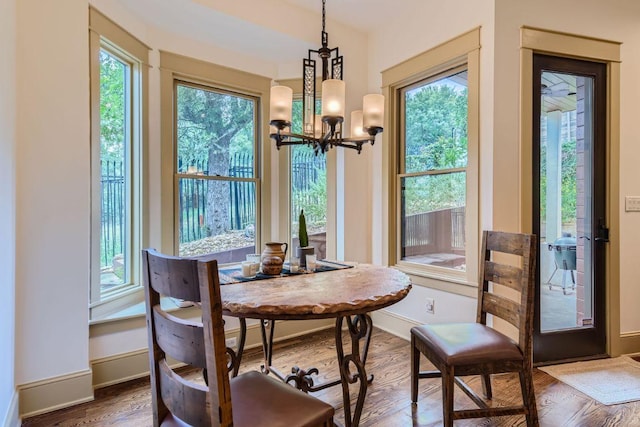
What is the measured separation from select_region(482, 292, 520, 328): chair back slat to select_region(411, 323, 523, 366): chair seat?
0.10 metres

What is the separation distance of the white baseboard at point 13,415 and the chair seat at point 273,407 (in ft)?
4.09

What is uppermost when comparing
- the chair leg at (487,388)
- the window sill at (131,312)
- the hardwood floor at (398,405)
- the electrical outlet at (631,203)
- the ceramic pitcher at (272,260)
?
the electrical outlet at (631,203)

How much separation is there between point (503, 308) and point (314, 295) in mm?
1041

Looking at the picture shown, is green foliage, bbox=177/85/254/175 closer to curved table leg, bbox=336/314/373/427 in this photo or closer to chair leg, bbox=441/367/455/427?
curved table leg, bbox=336/314/373/427

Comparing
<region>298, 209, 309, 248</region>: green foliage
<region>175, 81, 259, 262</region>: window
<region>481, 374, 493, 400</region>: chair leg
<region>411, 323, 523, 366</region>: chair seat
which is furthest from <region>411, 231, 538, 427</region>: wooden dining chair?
<region>175, 81, 259, 262</region>: window

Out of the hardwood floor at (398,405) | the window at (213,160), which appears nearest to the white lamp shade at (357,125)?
the window at (213,160)

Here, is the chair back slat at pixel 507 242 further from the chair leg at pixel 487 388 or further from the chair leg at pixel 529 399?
the chair leg at pixel 487 388

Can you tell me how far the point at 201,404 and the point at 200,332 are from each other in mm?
199

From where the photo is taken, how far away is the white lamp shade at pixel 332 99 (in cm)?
177

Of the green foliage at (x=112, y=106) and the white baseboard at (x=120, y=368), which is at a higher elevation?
the green foliage at (x=112, y=106)

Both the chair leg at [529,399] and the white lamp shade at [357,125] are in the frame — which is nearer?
the chair leg at [529,399]

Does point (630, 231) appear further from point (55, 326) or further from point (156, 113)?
point (55, 326)

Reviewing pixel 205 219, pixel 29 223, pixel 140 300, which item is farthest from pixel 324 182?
pixel 29 223

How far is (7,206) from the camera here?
1.70 meters
